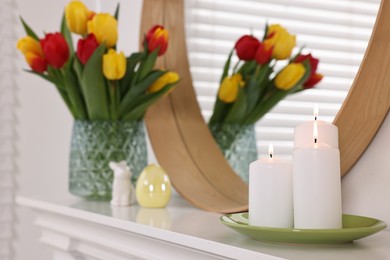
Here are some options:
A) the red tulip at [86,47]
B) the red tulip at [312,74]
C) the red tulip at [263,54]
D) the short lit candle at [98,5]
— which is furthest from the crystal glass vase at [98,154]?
the short lit candle at [98,5]

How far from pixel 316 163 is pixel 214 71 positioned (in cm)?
55

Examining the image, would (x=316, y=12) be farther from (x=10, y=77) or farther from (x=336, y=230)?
(x=10, y=77)

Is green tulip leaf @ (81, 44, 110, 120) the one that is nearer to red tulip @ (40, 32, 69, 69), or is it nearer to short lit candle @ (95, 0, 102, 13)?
red tulip @ (40, 32, 69, 69)

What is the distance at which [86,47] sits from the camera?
1030 mm

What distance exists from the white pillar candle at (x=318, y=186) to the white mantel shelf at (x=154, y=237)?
2 centimetres

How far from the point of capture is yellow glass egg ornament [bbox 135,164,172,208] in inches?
38.1

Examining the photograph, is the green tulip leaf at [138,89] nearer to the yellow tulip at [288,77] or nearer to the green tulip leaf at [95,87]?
the green tulip leaf at [95,87]

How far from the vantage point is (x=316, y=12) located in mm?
848

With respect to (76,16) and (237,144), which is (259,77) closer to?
(237,144)

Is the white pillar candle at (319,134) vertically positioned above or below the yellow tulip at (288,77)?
below

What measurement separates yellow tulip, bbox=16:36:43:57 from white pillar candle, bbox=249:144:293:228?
1.88 ft

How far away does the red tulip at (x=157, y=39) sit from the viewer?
107 cm

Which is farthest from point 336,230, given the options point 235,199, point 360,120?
point 235,199

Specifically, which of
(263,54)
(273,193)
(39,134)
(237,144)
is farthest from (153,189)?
(39,134)
